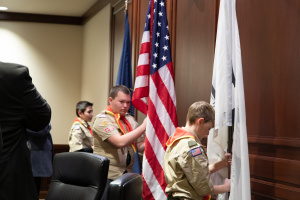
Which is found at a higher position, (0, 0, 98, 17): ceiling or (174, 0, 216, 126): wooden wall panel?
(0, 0, 98, 17): ceiling

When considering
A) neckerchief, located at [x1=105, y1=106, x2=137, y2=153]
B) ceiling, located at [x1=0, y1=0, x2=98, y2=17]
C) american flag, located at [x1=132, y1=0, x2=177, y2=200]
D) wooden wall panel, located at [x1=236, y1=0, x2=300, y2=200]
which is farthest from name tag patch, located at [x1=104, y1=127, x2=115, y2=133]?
ceiling, located at [x1=0, y1=0, x2=98, y2=17]

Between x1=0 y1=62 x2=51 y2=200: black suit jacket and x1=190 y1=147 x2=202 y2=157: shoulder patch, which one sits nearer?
x1=0 y1=62 x2=51 y2=200: black suit jacket

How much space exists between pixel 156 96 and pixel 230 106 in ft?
3.73

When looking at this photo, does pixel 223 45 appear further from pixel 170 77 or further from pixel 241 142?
pixel 170 77

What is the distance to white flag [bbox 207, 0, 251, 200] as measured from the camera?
2746 millimetres

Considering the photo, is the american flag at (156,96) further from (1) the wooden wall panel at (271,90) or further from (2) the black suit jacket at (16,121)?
(2) the black suit jacket at (16,121)

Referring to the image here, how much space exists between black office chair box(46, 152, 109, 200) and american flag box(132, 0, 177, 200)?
1137 millimetres

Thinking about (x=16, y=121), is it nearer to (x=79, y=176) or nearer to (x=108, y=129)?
(x=79, y=176)

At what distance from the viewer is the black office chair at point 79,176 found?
2596 millimetres

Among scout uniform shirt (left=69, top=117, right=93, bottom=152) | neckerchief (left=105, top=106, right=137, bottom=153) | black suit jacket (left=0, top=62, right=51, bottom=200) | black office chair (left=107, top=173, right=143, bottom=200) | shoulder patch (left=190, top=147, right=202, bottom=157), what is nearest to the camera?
black office chair (left=107, top=173, right=143, bottom=200)

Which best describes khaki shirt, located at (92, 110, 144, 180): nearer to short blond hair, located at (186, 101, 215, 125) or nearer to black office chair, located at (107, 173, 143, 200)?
short blond hair, located at (186, 101, 215, 125)

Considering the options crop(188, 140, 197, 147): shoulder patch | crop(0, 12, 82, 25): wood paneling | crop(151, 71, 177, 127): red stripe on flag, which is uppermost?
crop(0, 12, 82, 25): wood paneling

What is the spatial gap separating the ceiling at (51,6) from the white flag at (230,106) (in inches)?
205

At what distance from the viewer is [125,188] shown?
1.95 metres
